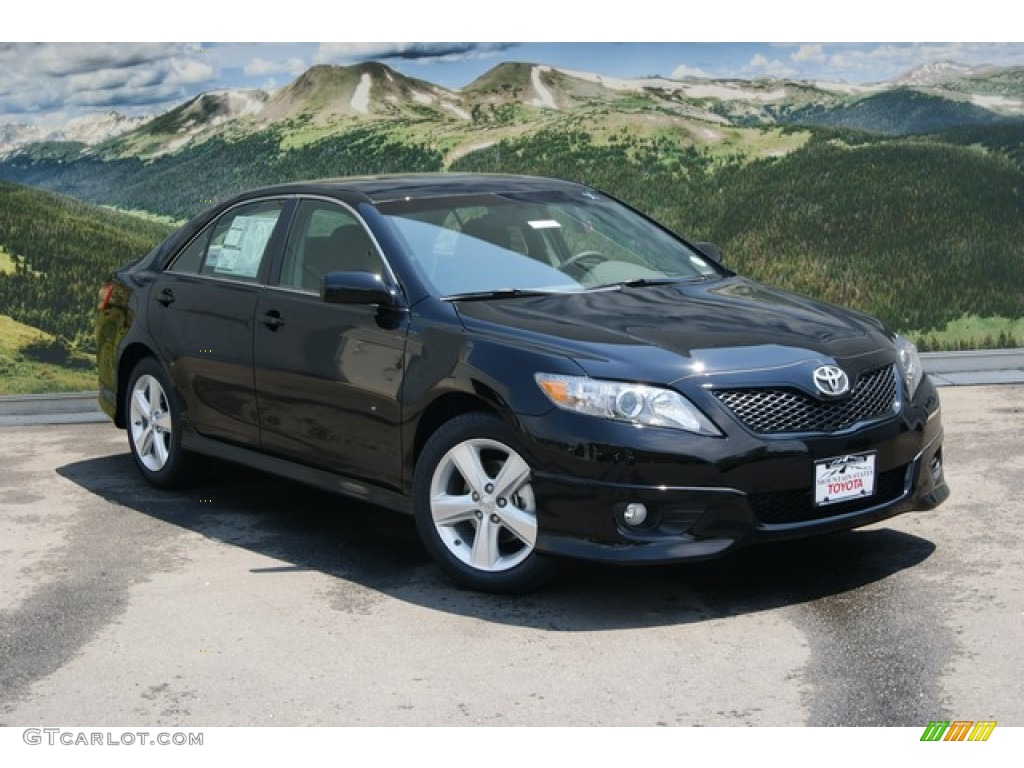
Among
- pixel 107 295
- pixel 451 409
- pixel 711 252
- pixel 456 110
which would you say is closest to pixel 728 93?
pixel 456 110

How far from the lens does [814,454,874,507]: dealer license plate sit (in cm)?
617

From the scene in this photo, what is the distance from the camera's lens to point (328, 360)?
7.19 m

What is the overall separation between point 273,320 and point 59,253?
6438 millimetres

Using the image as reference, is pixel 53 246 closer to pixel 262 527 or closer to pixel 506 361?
pixel 262 527

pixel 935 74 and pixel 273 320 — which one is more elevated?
pixel 935 74

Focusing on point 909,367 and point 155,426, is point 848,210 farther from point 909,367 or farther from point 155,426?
point 909,367

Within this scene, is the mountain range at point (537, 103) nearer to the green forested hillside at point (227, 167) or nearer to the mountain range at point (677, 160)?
the mountain range at point (677, 160)

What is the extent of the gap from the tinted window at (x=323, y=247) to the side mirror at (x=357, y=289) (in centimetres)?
32

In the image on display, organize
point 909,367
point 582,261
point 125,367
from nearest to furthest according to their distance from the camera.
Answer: point 909,367 < point 582,261 < point 125,367

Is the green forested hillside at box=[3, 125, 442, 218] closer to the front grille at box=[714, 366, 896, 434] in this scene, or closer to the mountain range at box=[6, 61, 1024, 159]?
the mountain range at box=[6, 61, 1024, 159]

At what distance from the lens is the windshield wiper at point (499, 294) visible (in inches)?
271

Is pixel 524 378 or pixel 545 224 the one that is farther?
pixel 545 224

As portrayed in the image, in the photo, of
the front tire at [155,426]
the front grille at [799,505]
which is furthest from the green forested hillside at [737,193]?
the front grille at [799,505]

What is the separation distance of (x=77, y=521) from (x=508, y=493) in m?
2.85
